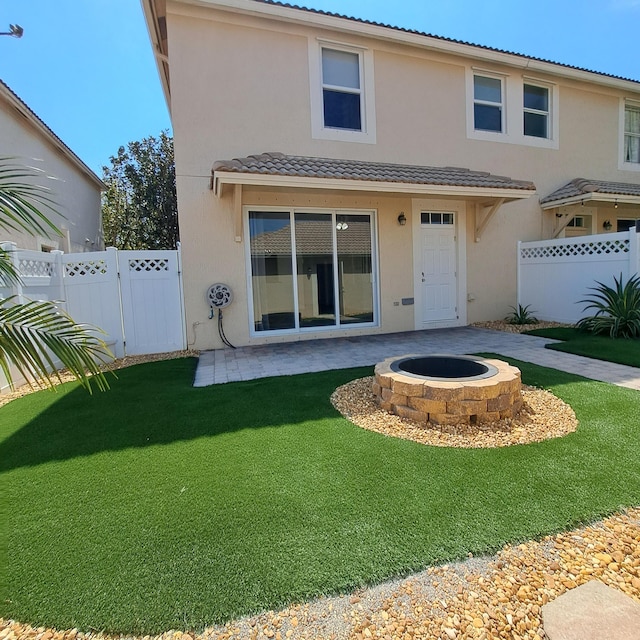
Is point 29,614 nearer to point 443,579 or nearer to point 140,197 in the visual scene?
point 443,579

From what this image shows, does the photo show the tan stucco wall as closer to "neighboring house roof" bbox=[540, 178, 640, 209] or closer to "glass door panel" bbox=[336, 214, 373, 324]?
"glass door panel" bbox=[336, 214, 373, 324]

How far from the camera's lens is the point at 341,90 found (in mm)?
8664

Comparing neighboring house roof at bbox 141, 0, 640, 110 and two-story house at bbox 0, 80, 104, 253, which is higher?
neighboring house roof at bbox 141, 0, 640, 110

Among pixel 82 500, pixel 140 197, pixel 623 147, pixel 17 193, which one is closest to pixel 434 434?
pixel 82 500

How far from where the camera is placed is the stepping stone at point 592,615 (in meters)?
1.66

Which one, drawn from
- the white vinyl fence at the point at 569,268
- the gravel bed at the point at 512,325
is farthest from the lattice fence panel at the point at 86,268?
the white vinyl fence at the point at 569,268

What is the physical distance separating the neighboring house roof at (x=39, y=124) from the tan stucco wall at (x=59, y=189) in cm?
11

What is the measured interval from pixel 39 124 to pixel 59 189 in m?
1.92

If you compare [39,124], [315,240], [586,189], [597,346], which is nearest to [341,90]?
[315,240]

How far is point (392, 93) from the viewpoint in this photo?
29.5 ft

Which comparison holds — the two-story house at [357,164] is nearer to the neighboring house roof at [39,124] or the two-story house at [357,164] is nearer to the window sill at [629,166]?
the window sill at [629,166]

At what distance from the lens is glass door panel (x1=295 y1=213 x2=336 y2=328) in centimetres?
858

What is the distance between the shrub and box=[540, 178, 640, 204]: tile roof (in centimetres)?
311

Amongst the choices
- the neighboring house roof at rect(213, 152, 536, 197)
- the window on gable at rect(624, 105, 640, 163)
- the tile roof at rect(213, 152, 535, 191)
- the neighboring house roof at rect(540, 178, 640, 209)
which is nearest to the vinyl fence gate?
the neighboring house roof at rect(213, 152, 536, 197)
